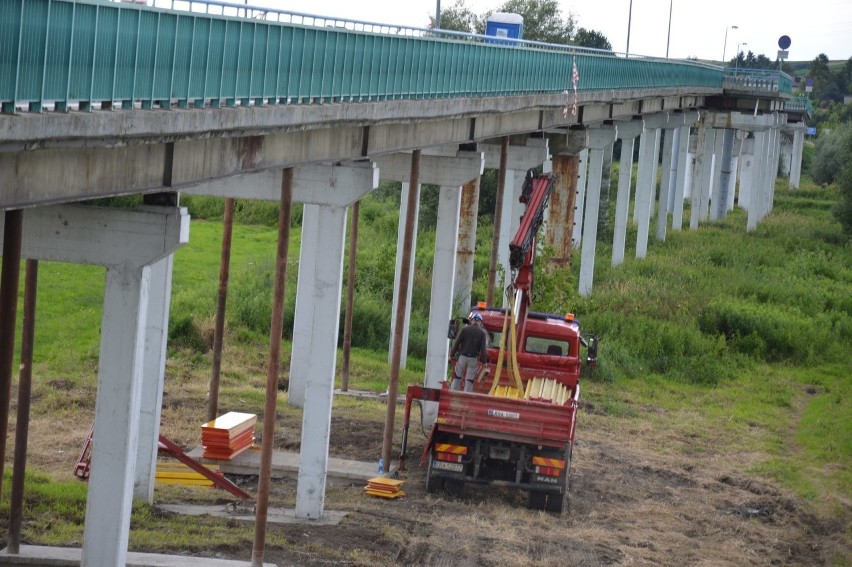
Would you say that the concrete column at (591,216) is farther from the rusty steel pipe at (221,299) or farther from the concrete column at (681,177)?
the rusty steel pipe at (221,299)

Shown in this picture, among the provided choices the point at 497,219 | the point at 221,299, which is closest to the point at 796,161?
the point at 497,219

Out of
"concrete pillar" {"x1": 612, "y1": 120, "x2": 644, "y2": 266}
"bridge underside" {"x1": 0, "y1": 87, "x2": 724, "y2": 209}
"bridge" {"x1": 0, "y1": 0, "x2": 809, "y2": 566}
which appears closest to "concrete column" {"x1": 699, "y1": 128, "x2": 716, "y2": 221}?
"concrete pillar" {"x1": 612, "y1": 120, "x2": 644, "y2": 266}

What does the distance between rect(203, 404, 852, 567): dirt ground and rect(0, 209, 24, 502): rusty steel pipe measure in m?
4.44

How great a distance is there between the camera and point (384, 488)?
1977 cm

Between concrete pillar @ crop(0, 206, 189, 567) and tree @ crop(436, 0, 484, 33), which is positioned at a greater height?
tree @ crop(436, 0, 484, 33)

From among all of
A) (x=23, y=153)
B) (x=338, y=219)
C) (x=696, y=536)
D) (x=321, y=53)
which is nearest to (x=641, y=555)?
(x=696, y=536)

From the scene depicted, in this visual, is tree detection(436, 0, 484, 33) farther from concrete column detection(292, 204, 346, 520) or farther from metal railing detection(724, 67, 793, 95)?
concrete column detection(292, 204, 346, 520)

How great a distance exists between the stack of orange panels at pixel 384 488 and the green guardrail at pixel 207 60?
540 centimetres

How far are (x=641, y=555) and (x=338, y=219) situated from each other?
577 centimetres

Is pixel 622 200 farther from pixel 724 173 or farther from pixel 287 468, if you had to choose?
pixel 724 173

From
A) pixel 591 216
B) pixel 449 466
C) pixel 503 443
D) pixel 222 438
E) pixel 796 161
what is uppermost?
pixel 796 161

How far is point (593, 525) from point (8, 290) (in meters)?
9.89

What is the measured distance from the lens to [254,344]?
103 feet

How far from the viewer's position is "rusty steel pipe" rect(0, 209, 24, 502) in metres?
11.4
